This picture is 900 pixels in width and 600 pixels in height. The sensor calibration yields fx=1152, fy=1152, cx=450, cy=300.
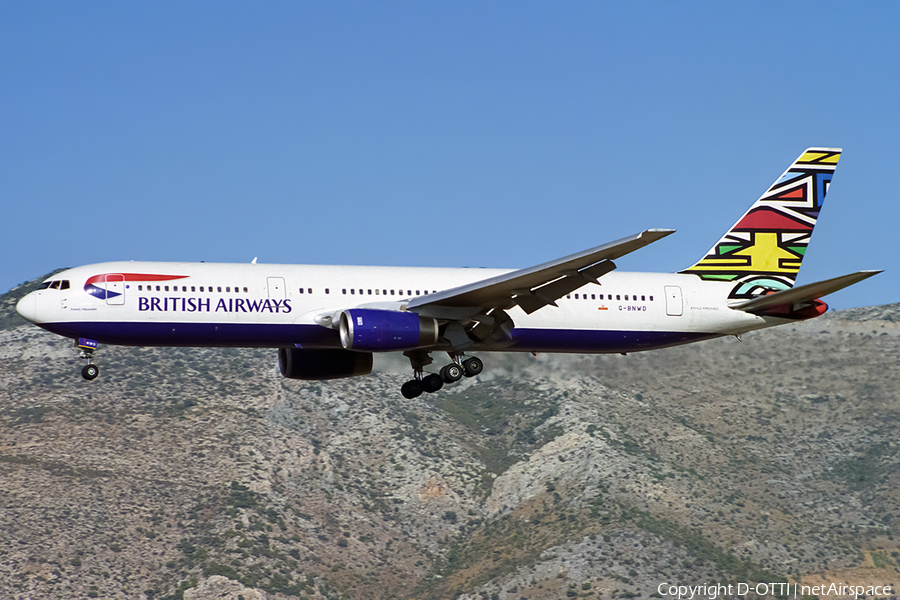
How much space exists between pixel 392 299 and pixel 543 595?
143 feet

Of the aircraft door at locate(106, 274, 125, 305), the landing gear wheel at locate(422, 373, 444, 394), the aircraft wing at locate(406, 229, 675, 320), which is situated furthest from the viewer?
the landing gear wheel at locate(422, 373, 444, 394)

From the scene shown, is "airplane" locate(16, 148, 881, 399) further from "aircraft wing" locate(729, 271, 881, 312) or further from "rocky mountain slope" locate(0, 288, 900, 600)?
"rocky mountain slope" locate(0, 288, 900, 600)

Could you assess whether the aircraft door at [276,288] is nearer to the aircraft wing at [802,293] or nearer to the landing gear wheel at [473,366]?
the landing gear wheel at [473,366]

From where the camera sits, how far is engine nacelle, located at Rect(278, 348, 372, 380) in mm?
52250

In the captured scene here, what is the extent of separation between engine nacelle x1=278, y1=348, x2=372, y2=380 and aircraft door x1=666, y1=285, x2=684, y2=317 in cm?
1357

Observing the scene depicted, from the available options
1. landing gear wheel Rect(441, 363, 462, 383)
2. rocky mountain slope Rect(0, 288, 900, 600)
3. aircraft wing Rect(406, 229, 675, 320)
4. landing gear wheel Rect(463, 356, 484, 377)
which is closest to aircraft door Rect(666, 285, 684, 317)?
aircraft wing Rect(406, 229, 675, 320)

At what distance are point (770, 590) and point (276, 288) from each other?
179ft

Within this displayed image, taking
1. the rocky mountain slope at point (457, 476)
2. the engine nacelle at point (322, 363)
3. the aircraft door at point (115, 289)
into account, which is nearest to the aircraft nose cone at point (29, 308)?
the aircraft door at point (115, 289)

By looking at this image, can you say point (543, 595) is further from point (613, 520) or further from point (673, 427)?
point (673, 427)

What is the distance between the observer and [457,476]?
10200 centimetres

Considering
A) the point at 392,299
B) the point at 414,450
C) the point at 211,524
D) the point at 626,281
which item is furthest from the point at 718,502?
the point at 392,299

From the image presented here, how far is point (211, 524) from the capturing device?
90.0 m

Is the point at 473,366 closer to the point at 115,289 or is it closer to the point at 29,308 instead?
the point at 115,289

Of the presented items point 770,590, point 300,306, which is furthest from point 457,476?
point 300,306
